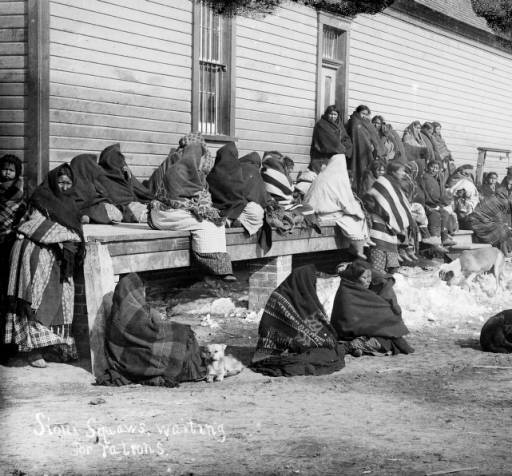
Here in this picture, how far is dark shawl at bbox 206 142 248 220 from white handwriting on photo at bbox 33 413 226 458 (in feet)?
15.3

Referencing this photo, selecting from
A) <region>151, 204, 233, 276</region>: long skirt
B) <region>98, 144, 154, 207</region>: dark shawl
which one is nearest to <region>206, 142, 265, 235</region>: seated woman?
<region>151, 204, 233, 276</region>: long skirt

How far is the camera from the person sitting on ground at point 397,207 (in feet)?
44.0

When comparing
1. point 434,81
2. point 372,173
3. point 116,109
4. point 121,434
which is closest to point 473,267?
point 372,173

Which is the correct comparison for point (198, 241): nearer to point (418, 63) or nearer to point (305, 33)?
point (305, 33)

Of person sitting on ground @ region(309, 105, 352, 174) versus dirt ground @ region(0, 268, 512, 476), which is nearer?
dirt ground @ region(0, 268, 512, 476)

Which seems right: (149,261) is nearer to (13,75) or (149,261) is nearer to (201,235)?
(201,235)

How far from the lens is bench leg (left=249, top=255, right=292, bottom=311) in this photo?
11469mm

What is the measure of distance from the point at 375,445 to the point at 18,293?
343 cm

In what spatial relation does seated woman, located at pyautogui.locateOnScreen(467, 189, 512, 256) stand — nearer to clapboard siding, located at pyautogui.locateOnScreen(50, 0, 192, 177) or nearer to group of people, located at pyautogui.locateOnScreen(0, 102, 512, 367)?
group of people, located at pyautogui.locateOnScreen(0, 102, 512, 367)

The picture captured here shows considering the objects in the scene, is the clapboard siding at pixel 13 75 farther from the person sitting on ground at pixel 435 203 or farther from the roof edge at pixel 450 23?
the roof edge at pixel 450 23

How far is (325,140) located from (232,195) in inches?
226

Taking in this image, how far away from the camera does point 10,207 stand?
27.4 ft

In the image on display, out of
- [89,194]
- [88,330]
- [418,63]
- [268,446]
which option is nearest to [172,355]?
[88,330]

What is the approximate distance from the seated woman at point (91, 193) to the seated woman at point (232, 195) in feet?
3.62
